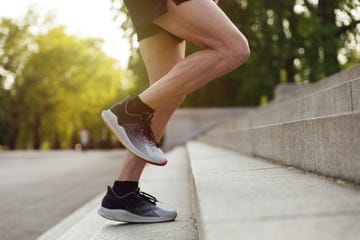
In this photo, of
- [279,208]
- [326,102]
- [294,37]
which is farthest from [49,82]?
[279,208]

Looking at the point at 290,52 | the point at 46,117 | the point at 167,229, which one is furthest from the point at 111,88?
the point at 167,229

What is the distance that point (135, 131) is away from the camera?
2814 millimetres

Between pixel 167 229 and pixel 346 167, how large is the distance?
1069 millimetres

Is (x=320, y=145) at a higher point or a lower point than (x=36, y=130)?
higher

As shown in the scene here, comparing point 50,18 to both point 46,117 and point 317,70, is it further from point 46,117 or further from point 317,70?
point 317,70

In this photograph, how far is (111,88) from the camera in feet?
153

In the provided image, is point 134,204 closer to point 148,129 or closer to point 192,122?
point 148,129

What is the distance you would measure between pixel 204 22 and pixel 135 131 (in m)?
0.67

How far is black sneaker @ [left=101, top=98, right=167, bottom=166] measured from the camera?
2.72 metres

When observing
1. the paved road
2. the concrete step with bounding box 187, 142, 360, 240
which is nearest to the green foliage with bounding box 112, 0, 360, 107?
the paved road

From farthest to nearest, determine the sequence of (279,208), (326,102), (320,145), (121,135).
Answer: (326,102), (121,135), (320,145), (279,208)

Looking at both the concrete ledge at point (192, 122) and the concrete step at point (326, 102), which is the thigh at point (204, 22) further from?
the concrete ledge at point (192, 122)

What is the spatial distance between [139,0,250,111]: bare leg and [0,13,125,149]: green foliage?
1443 inches

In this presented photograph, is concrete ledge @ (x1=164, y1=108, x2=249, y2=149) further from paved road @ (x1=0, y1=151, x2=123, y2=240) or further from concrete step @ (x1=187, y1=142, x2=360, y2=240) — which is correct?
concrete step @ (x1=187, y1=142, x2=360, y2=240)
